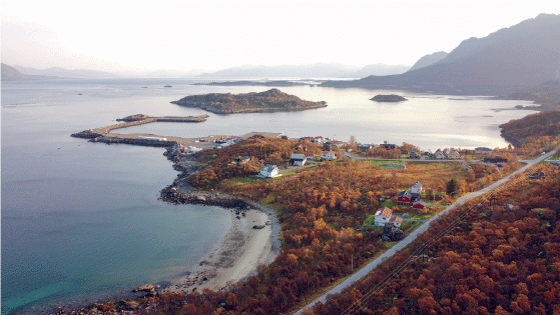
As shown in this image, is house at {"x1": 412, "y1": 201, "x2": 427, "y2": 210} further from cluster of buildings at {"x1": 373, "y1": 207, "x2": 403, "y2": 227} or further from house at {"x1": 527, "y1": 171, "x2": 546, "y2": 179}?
house at {"x1": 527, "y1": 171, "x2": 546, "y2": 179}

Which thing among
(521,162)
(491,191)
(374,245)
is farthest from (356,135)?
(374,245)

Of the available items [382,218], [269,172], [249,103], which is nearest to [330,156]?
[269,172]

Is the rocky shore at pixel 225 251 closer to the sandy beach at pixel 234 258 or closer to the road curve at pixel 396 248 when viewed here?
the sandy beach at pixel 234 258

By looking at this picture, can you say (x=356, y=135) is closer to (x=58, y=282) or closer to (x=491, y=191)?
(x=491, y=191)

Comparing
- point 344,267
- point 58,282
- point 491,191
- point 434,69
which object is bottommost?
point 58,282

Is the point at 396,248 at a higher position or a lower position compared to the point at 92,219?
higher

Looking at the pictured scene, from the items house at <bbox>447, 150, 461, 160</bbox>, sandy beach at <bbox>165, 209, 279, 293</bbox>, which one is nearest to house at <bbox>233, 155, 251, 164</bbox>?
sandy beach at <bbox>165, 209, 279, 293</bbox>

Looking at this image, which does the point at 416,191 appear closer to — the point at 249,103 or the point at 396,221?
the point at 396,221
